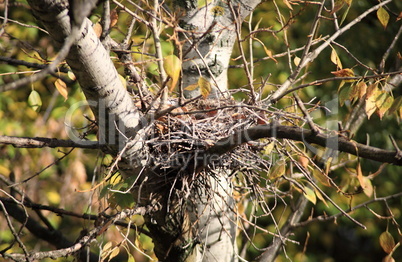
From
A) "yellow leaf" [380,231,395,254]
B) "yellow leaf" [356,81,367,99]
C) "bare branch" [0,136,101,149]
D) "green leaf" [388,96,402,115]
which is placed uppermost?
"bare branch" [0,136,101,149]

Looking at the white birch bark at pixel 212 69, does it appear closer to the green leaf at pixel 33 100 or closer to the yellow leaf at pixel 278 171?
the yellow leaf at pixel 278 171

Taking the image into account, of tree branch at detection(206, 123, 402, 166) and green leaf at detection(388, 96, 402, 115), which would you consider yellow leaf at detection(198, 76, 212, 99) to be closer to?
tree branch at detection(206, 123, 402, 166)

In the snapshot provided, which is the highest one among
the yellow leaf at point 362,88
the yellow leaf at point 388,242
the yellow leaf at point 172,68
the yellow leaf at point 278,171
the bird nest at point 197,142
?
the yellow leaf at point 172,68

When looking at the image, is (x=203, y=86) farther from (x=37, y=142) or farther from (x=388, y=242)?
(x=388, y=242)

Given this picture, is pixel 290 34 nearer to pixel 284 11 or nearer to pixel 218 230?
pixel 284 11

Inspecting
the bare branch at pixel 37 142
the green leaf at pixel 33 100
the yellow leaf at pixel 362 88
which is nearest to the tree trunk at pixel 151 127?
the bare branch at pixel 37 142

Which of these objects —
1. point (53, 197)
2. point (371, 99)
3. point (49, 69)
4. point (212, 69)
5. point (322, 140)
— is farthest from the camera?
point (53, 197)

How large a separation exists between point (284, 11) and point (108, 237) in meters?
2.54

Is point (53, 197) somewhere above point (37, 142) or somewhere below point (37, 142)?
below

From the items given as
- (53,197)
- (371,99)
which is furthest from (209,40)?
(53,197)

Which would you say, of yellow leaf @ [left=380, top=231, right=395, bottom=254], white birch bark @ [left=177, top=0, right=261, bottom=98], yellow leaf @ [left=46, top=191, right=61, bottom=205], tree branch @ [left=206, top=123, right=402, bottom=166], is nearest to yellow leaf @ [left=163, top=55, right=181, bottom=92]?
tree branch @ [left=206, top=123, right=402, bottom=166]

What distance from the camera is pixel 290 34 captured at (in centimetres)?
412

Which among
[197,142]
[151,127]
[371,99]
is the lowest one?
[371,99]

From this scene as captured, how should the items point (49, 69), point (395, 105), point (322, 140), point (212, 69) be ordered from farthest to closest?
1. point (212, 69)
2. point (395, 105)
3. point (322, 140)
4. point (49, 69)
